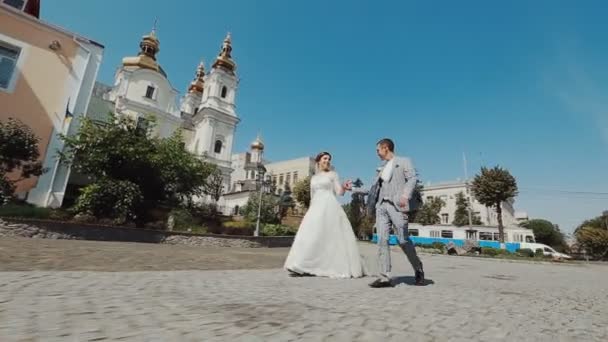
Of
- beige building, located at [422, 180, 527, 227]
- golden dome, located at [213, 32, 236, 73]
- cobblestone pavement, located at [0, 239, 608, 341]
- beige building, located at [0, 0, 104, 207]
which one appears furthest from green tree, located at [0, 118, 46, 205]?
beige building, located at [422, 180, 527, 227]

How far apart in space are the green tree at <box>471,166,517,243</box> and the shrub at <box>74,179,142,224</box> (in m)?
32.5

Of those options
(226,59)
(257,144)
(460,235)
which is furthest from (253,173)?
(460,235)

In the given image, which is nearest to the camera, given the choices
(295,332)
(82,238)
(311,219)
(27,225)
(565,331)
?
(295,332)

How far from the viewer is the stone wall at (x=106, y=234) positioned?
33.8 feet

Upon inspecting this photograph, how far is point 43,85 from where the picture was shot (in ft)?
52.9

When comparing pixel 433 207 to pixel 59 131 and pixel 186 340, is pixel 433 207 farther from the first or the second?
pixel 186 340

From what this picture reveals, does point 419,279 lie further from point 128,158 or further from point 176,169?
point 176,169

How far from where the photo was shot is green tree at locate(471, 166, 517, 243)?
30750mm

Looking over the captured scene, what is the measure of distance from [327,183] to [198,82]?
2252 inches

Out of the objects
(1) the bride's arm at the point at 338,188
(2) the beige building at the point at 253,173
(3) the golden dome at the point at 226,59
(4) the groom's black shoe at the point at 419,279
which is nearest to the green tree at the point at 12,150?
(1) the bride's arm at the point at 338,188

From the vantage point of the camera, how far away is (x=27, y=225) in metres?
10.4

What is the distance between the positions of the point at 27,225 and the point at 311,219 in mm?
11397

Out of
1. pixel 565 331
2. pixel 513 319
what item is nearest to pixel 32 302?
pixel 513 319

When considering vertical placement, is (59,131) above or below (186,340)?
above
